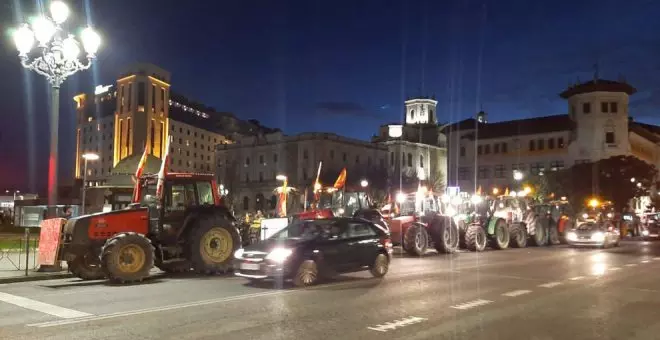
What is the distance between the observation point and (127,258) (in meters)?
14.0

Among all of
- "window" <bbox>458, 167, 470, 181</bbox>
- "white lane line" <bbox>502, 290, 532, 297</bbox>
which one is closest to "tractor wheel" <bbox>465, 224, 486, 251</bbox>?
"white lane line" <bbox>502, 290, 532, 297</bbox>

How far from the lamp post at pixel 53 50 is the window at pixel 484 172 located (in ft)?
263

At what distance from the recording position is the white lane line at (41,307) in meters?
9.84

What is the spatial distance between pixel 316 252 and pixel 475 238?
44.9 ft

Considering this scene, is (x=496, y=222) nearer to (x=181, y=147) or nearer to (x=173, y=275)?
(x=173, y=275)

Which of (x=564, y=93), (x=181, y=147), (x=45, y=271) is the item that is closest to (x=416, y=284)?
(x=45, y=271)

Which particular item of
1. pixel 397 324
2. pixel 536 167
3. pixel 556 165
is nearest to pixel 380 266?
pixel 397 324

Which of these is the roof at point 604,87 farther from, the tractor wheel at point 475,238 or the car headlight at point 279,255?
the car headlight at point 279,255

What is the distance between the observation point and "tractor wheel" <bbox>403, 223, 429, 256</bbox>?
22.9 m

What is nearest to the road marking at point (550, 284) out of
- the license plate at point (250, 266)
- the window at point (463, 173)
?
the license plate at point (250, 266)

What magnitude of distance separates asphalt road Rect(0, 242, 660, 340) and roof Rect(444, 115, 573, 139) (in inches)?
2863

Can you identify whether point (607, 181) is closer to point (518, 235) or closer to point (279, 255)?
point (518, 235)

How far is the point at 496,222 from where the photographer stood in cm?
2773

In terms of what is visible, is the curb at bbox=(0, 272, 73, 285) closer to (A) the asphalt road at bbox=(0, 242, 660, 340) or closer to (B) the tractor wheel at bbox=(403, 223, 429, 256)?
(A) the asphalt road at bbox=(0, 242, 660, 340)
